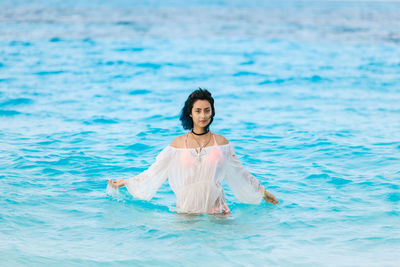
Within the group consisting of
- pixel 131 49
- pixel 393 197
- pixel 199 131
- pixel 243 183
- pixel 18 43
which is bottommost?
pixel 393 197

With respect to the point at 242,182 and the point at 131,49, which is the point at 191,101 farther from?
the point at 131,49

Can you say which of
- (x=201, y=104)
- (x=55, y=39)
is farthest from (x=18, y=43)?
(x=201, y=104)

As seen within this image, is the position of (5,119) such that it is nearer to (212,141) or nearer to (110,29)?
(212,141)

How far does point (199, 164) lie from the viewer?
16.7 feet

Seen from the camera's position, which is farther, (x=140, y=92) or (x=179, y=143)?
(x=140, y=92)

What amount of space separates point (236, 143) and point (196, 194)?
4.07m

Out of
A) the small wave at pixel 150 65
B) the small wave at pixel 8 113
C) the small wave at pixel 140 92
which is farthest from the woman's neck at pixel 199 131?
the small wave at pixel 150 65

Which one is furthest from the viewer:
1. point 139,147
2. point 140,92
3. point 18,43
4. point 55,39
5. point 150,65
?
point 55,39

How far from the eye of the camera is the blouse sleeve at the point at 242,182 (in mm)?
5303

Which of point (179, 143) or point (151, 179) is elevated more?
point (179, 143)

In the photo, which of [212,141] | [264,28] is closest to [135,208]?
[212,141]

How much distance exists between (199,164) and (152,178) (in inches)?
22.4

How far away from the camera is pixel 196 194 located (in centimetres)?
518

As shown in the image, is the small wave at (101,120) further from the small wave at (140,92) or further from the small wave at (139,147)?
the small wave at (140,92)
